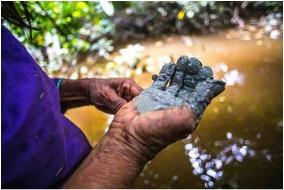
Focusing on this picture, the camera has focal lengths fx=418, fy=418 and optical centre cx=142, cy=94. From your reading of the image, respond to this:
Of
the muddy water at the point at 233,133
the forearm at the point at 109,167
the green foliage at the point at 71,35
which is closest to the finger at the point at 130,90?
the forearm at the point at 109,167

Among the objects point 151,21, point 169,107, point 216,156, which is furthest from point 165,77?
point 151,21

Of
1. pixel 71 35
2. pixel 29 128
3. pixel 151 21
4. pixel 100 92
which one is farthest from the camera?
pixel 151 21

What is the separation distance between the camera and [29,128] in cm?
135

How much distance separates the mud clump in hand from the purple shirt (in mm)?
321

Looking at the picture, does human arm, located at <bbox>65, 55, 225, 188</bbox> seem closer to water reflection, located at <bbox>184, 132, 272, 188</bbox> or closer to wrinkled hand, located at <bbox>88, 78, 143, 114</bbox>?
wrinkled hand, located at <bbox>88, 78, 143, 114</bbox>

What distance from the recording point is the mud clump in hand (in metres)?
1.45

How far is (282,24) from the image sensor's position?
17.3 ft

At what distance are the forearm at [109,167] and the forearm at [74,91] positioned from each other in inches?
22.8

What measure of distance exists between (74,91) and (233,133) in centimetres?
119

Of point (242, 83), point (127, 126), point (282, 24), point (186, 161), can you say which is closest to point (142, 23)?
point (282, 24)

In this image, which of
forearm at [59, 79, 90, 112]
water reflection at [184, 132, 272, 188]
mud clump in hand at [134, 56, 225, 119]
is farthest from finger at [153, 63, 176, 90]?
water reflection at [184, 132, 272, 188]

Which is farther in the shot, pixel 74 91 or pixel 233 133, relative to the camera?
pixel 233 133

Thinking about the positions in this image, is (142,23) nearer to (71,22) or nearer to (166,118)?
(71,22)

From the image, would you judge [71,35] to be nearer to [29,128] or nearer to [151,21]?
[151,21]
